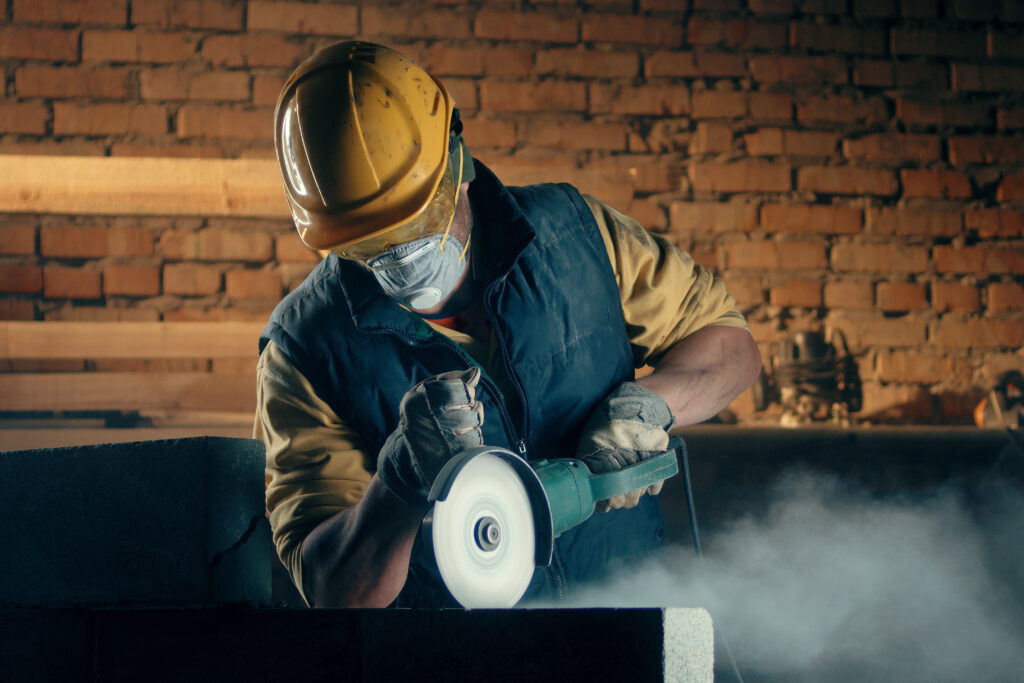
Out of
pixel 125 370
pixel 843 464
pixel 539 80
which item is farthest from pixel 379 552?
pixel 539 80

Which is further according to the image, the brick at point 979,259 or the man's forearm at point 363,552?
the brick at point 979,259

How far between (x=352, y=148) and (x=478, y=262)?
460mm

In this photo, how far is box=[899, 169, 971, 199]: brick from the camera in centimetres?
321

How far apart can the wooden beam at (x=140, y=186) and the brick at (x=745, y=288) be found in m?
1.78

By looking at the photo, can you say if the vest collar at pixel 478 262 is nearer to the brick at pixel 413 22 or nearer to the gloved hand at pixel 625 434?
the gloved hand at pixel 625 434

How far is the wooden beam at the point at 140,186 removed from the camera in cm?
296

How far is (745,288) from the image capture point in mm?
3145

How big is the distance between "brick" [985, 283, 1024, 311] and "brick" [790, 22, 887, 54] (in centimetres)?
109

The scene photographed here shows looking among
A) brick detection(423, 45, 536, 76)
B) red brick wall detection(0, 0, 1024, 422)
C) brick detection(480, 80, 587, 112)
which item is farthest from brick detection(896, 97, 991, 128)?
brick detection(423, 45, 536, 76)

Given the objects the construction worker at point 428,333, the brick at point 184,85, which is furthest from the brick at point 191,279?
the construction worker at point 428,333

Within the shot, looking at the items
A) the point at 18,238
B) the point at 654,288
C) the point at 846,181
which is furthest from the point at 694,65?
the point at 18,238

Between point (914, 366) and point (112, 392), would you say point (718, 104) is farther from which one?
point (112, 392)

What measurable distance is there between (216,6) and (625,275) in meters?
2.24

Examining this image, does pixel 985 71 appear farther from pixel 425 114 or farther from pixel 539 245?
pixel 425 114
